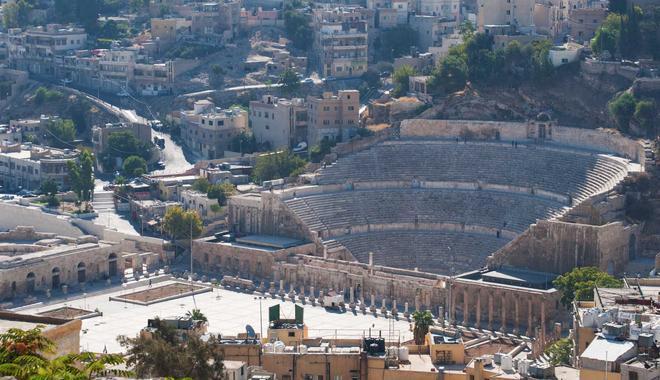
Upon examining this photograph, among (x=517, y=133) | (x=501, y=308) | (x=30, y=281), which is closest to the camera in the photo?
(x=501, y=308)

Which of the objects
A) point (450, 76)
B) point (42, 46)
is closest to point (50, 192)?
point (450, 76)

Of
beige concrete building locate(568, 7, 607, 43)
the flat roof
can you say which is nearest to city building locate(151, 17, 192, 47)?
beige concrete building locate(568, 7, 607, 43)

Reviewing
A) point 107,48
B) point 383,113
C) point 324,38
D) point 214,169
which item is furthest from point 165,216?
point 107,48

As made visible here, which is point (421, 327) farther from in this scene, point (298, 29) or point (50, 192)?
point (298, 29)

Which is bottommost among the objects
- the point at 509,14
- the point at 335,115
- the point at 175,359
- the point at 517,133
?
the point at 335,115

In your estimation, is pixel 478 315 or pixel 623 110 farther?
pixel 623 110

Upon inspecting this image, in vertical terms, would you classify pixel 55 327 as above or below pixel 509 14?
below

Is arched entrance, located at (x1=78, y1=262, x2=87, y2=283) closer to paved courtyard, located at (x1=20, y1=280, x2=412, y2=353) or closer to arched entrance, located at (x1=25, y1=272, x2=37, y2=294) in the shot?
arched entrance, located at (x1=25, y1=272, x2=37, y2=294)
